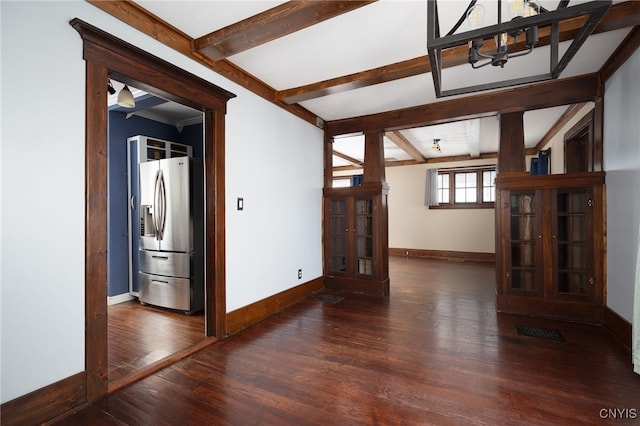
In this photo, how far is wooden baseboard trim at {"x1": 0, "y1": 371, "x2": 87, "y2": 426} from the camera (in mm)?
1577

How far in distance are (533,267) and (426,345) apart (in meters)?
1.82

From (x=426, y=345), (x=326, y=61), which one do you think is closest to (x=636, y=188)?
(x=426, y=345)

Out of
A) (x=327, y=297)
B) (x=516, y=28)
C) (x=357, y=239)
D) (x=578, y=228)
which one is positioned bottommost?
(x=327, y=297)

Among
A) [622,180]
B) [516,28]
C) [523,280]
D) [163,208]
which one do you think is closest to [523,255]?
[523,280]

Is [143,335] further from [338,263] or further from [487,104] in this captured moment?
[487,104]

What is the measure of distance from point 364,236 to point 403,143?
8.60ft

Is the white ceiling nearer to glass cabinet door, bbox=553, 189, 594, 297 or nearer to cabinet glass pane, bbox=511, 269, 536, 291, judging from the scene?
glass cabinet door, bbox=553, 189, 594, 297

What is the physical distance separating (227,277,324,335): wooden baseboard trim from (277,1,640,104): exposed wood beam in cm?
243

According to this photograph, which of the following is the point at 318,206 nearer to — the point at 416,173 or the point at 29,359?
the point at 29,359

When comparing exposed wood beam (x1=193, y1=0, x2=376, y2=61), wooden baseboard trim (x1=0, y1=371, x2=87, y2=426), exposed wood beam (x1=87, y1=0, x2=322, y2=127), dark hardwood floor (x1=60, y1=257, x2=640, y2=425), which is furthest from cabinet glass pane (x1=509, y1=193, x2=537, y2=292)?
wooden baseboard trim (x1=0, y1=371, x2=87, y2=426)

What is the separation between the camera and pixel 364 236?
14.9 feet

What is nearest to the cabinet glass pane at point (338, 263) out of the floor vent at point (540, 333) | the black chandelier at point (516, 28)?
the floor vent at point (540, 333)

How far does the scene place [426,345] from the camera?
2.72 metres

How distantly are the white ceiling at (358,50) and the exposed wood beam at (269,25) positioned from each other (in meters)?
0.05
